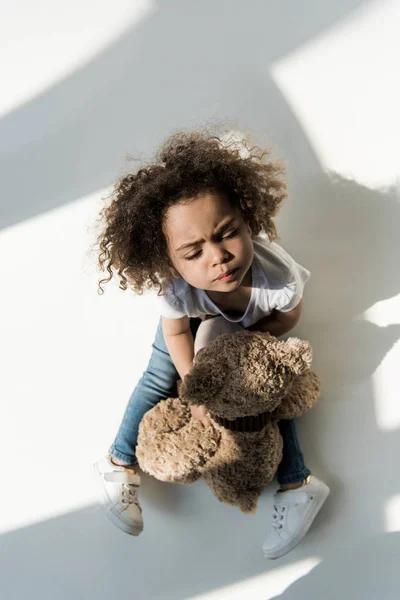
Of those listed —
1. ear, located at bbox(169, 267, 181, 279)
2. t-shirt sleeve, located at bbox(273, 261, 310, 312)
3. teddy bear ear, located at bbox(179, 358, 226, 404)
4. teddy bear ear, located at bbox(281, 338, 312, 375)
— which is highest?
ear, located at bbox(169, 267, 181, 279)

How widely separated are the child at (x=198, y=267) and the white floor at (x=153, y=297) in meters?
0.07

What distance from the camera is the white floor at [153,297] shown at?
45.1 inches

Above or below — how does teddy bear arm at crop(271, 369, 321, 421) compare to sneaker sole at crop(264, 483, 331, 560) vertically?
above

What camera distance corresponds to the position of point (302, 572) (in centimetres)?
113

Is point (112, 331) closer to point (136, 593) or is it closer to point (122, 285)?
point (122, 285)

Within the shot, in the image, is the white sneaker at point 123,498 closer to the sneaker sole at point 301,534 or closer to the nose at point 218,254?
the sneaker sole at point 301,534

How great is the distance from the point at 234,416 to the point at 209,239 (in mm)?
292

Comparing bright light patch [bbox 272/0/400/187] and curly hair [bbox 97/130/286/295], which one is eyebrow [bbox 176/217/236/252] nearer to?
curly hair [bbox 97/130/286/295]

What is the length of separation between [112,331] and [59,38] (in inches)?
28.7

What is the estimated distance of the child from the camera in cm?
85

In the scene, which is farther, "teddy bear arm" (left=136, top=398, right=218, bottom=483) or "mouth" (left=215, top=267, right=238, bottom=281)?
"teddy bear arm" (left=136, top=398, right=218, bottom=483)

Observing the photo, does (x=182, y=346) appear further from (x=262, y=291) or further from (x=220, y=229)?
(x=220, y=229)

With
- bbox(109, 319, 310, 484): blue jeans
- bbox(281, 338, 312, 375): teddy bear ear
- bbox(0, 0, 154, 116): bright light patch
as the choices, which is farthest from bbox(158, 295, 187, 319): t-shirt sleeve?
bbox(0, 0, 154, 116): bright light patch

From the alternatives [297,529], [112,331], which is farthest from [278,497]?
[112,331]
